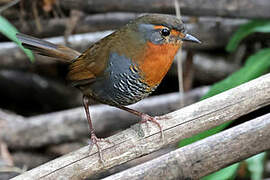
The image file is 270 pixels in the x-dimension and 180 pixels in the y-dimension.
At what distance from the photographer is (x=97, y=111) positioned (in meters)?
4.89

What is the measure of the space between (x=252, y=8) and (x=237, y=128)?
191cm

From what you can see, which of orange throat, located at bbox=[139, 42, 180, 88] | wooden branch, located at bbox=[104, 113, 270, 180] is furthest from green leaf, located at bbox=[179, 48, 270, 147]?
wooden branch, located at bbox=[104, 113, 270, 180]

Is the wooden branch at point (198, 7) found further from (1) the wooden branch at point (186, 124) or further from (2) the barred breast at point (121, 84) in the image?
(1) the wooden branch at point (186, 124)

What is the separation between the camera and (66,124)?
4816 mm

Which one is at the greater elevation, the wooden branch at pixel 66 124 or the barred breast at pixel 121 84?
the wooden branch at pixel 66 124

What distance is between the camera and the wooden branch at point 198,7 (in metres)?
4.26

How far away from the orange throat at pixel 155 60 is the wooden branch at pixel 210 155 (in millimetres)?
587

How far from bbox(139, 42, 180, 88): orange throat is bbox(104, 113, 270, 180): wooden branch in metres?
0.59

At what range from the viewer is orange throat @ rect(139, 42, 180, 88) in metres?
3.02

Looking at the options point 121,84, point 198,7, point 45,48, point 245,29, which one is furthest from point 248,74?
point 45,48

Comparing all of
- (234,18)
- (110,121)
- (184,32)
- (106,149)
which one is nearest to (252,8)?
(234,18)

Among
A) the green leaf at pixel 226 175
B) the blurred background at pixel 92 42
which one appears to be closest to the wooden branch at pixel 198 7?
the blurred background at pixel 92 42

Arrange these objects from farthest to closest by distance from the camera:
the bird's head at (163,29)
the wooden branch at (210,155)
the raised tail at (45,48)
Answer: the raised tail at (45,48) → the bird's head at (163,29) → the wooden branch at (210,155)

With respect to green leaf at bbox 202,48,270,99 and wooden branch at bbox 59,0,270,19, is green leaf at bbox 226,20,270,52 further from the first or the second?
green leaf at bbox 202,48,270,99
